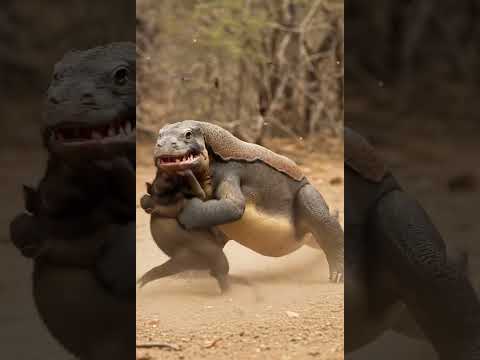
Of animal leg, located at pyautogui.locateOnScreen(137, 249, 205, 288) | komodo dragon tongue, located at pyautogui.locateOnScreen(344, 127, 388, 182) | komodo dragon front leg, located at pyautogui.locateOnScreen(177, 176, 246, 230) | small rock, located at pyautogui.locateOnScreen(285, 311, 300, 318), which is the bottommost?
small rock, located at pyautogui.locateOnScreen(285, 311, 300, 318)

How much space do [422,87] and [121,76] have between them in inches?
21.6

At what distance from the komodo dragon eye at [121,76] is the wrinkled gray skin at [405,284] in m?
0.43

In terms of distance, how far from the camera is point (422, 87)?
1.49m

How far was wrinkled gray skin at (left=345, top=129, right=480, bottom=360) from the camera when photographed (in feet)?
5.05

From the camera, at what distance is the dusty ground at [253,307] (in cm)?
149

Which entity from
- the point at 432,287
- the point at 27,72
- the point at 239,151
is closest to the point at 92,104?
the point at 27,72

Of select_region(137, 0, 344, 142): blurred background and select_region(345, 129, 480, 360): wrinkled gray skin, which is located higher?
select_region(137, 0, 344, 142): blurred background

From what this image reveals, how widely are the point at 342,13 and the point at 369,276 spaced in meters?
0.50

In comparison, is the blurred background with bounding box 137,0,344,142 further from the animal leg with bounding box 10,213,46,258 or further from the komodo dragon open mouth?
the animal leg with bounding box 10,213,46,258

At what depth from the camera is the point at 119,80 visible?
1.45m

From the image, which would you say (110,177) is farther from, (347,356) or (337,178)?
(347,356)

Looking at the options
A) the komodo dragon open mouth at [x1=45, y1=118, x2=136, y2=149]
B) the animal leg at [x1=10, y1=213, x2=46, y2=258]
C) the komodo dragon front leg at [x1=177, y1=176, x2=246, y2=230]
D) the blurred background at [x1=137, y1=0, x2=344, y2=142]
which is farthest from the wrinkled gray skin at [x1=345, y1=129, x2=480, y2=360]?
the animal leg at [x1=10, y1=213, x2=46, y2=258]

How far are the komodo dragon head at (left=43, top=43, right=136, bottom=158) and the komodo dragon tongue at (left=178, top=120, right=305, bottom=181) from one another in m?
0.12

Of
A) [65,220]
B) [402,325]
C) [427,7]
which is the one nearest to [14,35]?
[65,220]
